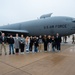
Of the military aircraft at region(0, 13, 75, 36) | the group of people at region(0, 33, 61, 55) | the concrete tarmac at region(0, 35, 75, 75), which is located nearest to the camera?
the concrete tarmac at region(0, 35, 75, 75)

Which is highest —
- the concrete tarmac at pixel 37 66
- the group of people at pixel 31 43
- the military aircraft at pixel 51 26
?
the military aircraft at pixel 51 26

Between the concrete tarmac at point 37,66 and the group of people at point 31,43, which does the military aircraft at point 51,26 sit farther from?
the concrete tarmac at point 37,66

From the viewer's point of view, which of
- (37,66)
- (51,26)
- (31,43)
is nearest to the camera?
(37,66)

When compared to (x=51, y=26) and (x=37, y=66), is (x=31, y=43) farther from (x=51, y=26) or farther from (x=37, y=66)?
(x=51, y=26)

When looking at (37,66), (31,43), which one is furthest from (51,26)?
(37,66)

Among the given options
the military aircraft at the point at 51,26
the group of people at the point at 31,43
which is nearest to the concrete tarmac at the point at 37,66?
the group of people at the point at 31,43

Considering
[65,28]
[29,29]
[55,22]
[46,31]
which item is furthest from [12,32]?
[65,28]

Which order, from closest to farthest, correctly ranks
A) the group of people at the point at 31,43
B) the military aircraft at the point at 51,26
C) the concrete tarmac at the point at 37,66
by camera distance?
the concrete tarmac at the point at 37,66, the group of people at the point at 31,43, the military aircraft at the point at 51,26

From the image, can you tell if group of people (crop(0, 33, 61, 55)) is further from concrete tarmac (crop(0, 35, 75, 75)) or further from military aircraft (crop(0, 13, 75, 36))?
military aircraft (crop(0, 13, 75, 36))

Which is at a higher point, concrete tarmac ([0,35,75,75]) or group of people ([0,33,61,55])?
group of people ([0,33,61,55])

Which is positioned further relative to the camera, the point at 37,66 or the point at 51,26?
the point at 51,26

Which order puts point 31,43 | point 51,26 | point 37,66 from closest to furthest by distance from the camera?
1. point 37,66
2. point 31,43
3. point 51,26

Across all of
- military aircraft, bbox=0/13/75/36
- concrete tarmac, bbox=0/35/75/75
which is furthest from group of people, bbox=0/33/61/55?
military aircraft, bbox=0/13/75/36

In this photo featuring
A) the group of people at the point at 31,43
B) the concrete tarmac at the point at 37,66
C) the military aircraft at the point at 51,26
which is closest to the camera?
the concrete tarmac at the point at 37,66
